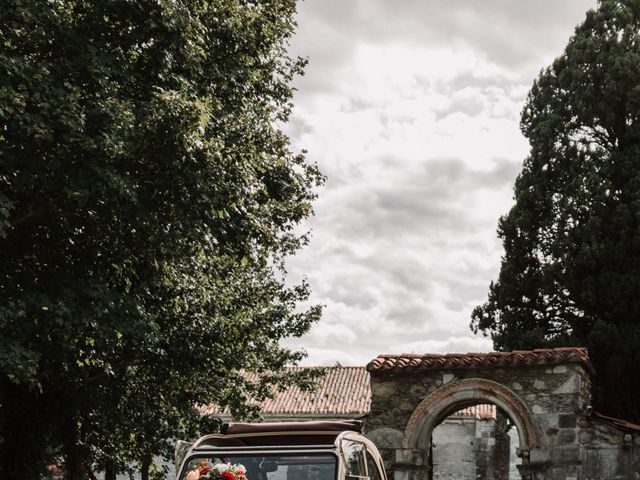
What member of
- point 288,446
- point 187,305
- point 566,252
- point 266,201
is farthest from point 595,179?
point 288,446

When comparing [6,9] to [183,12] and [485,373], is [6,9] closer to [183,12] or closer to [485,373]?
[183,12]

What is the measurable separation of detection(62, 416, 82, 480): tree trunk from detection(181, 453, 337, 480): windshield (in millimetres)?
10960

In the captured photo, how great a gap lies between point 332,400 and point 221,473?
29.1 metres

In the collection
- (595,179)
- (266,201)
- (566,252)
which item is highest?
(595,179)

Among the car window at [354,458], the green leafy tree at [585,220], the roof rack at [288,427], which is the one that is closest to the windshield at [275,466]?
the car window at [354,458]

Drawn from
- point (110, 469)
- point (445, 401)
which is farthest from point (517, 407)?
point (110, 469)

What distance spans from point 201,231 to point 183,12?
10.5 ft

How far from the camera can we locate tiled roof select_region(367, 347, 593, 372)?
14.2 metres

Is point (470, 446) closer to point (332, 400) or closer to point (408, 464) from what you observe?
→ point (332, 400)

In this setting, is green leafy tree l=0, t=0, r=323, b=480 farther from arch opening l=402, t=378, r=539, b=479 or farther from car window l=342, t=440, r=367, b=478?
car window l=342, t=440, r=367, b=478

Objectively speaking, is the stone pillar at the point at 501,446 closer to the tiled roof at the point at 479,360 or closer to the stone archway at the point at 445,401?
the stone archway at the point at 445,401

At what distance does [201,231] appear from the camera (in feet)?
40.8

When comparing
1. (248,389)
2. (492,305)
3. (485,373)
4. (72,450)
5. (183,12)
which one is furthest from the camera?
(492,305)

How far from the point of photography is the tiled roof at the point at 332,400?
3459 centimetres
